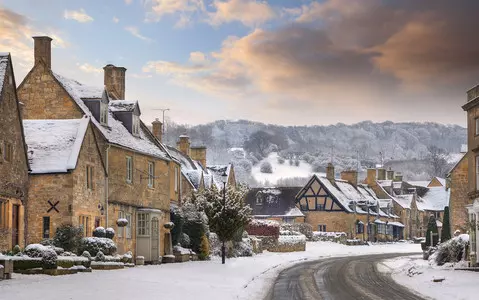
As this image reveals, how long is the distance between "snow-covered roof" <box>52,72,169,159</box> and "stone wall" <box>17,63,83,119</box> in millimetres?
443

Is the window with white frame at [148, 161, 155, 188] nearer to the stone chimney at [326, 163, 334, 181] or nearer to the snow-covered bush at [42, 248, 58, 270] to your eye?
the snow-covered bush at [42, 248, 58, 270]

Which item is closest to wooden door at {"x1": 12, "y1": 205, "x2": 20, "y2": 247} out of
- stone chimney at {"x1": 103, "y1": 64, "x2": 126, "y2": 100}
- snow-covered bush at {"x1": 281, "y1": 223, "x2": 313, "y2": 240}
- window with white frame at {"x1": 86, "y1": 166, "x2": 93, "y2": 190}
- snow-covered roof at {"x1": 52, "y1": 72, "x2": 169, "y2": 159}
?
window with white frame at {"x1": 86, "y1": 166, "x2": 93, "y2": 190}

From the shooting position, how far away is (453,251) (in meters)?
42.7

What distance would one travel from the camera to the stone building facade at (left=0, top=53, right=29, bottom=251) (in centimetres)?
3058

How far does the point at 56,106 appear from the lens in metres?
39.8

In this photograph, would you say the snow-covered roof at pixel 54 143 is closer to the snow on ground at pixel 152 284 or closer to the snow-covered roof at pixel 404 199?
the snow on ground at pixel 152 284

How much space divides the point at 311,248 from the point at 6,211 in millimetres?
48121

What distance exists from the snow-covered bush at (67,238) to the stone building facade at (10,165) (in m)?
1.55

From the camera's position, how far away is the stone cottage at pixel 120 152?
130 ft

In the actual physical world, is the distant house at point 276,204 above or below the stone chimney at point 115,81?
below

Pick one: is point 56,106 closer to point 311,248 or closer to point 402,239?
point 311,248

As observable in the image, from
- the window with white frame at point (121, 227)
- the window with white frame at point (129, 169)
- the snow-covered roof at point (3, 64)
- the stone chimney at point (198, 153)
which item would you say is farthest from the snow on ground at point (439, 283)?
the stone chimney at point (198, 153)

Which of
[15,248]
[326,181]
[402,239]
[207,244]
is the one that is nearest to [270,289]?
[15,248]

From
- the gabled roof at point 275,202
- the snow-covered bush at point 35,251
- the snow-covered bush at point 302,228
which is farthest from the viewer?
the gabled roof at point 275,202
